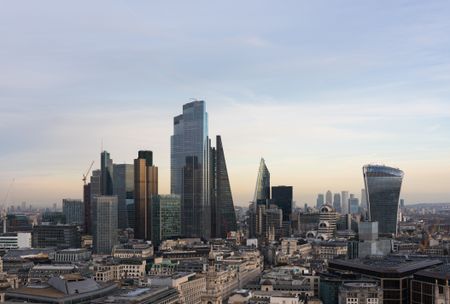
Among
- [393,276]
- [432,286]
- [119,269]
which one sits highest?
[393,276]

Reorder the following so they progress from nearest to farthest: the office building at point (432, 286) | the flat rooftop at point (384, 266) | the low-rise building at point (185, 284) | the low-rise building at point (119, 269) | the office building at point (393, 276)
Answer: the office building at point (432, 286) → the office building at point (393, 276) → the low-rise building at point (185, 284) → the flat rooftop at point (384, 266) → the low-rise building at point (119, 269)

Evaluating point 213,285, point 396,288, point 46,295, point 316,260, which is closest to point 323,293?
point 396,288

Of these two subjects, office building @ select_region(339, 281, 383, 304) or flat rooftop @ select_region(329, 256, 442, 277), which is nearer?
office building @ select_region(339, 281, 383, 304)

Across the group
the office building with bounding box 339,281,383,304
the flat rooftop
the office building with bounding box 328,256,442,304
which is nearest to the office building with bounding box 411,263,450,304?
the office building with bounding box 328,256,442,304

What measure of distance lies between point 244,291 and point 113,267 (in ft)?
147

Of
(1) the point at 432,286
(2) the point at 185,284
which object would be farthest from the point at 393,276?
(2) the point at 185,284

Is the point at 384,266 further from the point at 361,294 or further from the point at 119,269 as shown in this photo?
the point at 119,269

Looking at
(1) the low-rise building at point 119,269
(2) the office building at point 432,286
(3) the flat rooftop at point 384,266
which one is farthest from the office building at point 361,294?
(1) the low-rise building at point 119,269

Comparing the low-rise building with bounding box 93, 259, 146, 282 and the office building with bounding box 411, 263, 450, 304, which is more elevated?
the office building with bounding box 411, 263, 450, 304

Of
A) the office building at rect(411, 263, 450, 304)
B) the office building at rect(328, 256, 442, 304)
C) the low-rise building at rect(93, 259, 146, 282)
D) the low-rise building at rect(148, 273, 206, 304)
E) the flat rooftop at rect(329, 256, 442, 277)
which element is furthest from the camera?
the low-rise building at rect(93, 259, 146, 282)

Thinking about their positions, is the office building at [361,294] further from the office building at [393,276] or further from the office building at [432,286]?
the office building at [393,276]

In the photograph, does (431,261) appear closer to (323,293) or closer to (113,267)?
(323,293)

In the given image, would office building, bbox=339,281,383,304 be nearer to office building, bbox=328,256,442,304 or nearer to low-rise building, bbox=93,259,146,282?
office building, bbox=328,256,442,304

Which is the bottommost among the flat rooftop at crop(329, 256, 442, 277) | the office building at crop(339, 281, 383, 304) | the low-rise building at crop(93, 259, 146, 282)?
the low-rise building at crop(93, 259, 146, 282)
